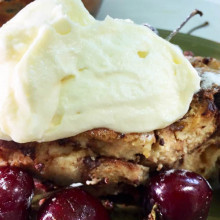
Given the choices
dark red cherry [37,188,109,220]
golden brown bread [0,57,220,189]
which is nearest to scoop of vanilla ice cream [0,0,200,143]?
golden brown bread [0,57,220,189]

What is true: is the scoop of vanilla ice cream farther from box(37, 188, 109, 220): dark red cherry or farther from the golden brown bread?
box(37, 188, 109, 220): dark red cherry

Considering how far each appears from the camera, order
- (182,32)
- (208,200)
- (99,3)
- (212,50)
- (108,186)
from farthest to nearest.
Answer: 1. (99,3)
2. (182,32)
3. (212,50)
4. (108,186)
5. (208,200)

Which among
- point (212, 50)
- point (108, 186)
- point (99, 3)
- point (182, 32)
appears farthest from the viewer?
point (99, 3)

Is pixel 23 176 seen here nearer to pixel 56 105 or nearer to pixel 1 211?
pixel 1 211

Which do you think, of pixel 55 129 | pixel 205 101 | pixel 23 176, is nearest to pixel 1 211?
pixel 23 176

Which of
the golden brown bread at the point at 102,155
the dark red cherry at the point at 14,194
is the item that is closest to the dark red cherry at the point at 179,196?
the golden brown bread at the point at 102,155

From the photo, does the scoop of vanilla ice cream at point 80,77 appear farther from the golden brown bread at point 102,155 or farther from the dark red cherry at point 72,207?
the dark red cherry at point 72,207
